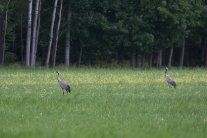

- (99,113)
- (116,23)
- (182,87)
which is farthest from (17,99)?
(116,23)

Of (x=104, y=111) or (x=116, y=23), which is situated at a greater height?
(x=116, y=23)

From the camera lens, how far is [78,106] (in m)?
19.7

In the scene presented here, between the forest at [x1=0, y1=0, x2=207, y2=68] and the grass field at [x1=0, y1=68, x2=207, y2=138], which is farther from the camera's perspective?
the forest at [x1=0, y1=0, x2=207, y2=68]

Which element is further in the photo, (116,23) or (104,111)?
(116,23)

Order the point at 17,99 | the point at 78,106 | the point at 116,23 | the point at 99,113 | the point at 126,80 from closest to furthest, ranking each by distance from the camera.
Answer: the point at 99,113 < the point at 78,106 < the point at 17,99 < the point at 126,80 < the point at 116,23

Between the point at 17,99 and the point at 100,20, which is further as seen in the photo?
the point at 100,20

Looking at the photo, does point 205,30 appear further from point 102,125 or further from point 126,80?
point 102,125

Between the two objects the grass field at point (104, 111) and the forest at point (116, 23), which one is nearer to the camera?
the grass field at point (104, 111)

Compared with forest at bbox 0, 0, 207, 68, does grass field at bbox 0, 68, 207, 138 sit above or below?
below

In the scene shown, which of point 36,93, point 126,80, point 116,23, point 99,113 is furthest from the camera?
point 116,23

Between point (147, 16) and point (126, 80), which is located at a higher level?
point (147, 16)

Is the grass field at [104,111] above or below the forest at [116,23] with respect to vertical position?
below

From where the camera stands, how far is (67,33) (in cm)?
5566

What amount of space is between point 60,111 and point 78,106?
1486 millimetres
